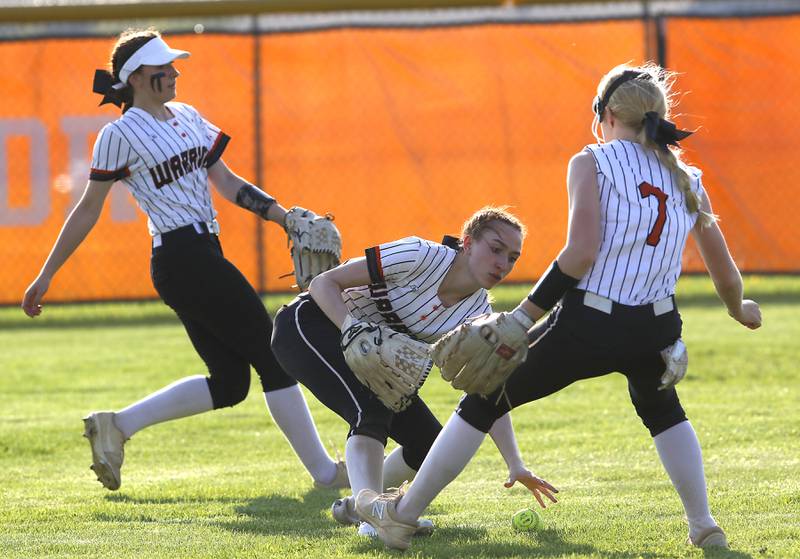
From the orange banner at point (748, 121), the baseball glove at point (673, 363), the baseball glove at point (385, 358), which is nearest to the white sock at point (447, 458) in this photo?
the baseball glove at point (385, 358)

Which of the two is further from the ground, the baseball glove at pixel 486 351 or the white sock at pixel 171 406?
A: the baseball glove at pixel 486 351

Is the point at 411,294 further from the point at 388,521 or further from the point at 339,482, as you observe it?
the point at 339,482

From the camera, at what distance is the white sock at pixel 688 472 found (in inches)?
168

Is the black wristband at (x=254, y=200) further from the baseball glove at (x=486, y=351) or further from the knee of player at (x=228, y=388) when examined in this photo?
the baseball glove at (x=486, y=351)

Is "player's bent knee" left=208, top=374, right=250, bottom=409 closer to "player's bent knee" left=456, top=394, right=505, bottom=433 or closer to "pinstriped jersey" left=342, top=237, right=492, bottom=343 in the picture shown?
"pinstriped jersey" left=342, top=237, right=492, bottom=343

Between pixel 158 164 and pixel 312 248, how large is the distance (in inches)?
29.9

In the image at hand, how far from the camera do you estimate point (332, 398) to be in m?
4.84

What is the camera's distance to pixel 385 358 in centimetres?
442

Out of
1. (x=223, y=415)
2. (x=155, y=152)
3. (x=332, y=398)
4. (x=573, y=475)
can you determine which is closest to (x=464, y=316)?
(x=332, y=398)

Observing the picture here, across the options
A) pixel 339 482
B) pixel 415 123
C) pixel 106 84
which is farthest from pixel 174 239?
pixel 415 123

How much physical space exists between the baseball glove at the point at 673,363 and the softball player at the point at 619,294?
23 mm

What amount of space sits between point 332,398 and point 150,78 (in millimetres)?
1767

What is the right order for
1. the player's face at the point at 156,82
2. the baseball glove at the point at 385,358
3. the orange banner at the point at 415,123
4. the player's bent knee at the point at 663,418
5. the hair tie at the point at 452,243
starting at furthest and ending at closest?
1. the orange banner at the point at 415,123
2. the player's face at the point at 156,82
3. the hair tie at the point at 452,243
4. the baseball glove at the point at 385,358
5. the player's bent knee at the point at 663,418

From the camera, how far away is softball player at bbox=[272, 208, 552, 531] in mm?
4633
